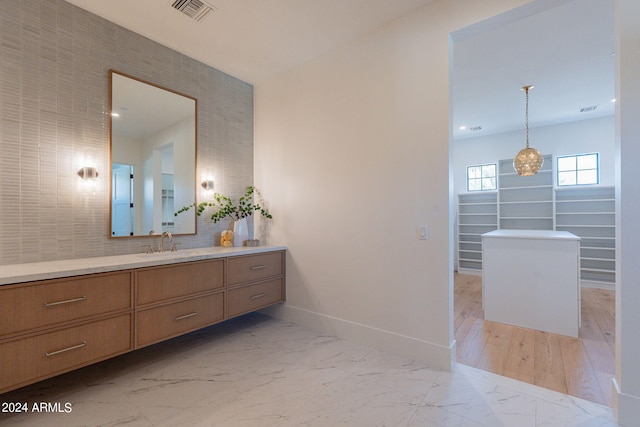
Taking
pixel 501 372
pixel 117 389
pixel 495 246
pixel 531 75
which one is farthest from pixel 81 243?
pixel 531 75

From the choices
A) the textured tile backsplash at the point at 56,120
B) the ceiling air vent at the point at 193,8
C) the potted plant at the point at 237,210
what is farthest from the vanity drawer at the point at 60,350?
the ceiling air vent at the point at 193,8

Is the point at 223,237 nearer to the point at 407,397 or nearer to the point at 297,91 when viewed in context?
the point at 297,91

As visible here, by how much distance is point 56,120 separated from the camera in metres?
2.17

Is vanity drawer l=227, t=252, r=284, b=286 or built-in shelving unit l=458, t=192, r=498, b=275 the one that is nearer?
vanity drawer l=227, t=252, r=284, b=286

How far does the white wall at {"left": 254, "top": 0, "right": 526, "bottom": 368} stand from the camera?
7.48 ft

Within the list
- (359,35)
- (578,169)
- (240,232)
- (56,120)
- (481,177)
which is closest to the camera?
(56,120)

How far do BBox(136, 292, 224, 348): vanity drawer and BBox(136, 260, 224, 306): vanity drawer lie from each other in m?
0.08

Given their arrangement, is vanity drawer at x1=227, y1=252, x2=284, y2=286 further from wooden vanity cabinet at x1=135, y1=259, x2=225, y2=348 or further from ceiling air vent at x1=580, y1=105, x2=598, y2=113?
ceiling air vent at x1=580, y1=105, x2=598, y2=113

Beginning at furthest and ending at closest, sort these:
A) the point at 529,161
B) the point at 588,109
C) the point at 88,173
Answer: the point at 588,109 < the point at 529,161 < the point at 88,173

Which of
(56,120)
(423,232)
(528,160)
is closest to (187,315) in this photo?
(56,120)

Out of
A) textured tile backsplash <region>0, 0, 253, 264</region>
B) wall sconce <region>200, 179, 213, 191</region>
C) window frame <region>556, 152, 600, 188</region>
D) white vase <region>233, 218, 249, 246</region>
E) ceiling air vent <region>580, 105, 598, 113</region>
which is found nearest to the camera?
textured tile backsplash <region>0, 0, 253, 264</region>

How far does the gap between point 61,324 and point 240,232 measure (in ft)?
5.71

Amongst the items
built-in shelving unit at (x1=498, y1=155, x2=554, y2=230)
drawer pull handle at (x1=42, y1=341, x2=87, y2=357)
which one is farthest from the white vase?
built-in shelving unit at (x1=498, y1=155, x2=554, y2=230)

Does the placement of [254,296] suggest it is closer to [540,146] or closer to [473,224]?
[473,224]
